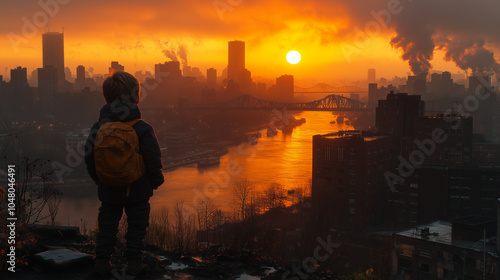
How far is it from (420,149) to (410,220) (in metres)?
2.99

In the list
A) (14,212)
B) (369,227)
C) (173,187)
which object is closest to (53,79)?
(173,187)

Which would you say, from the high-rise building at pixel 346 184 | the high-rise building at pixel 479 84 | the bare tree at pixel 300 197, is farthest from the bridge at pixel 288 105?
the high-rise building at pixel 346 184

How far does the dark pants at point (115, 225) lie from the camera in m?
1.18

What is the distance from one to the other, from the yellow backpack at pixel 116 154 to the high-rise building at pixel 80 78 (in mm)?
35713

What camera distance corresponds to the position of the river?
9.17 meters

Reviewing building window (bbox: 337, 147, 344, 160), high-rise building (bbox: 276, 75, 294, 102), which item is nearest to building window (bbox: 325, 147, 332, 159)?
building window (bbox: 337, 147, 344, 160)

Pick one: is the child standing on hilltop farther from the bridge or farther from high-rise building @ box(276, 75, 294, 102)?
high-rise building @ box(276, 75, 294, 102)

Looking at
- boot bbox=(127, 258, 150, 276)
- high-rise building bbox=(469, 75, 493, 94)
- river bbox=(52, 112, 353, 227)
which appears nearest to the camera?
boot bbox=(127, 258, 150, 276)

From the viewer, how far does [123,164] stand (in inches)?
43.3

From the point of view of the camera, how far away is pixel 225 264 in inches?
58.1

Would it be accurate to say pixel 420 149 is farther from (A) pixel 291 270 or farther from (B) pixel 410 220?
(A) pixel 291 270

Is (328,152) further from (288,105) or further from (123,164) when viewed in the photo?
(288,105)

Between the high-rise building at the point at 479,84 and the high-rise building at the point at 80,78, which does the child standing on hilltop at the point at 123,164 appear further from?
the high-rise building at the point at 80,78

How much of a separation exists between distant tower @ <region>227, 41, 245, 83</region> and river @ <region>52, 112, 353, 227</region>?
2506cm
